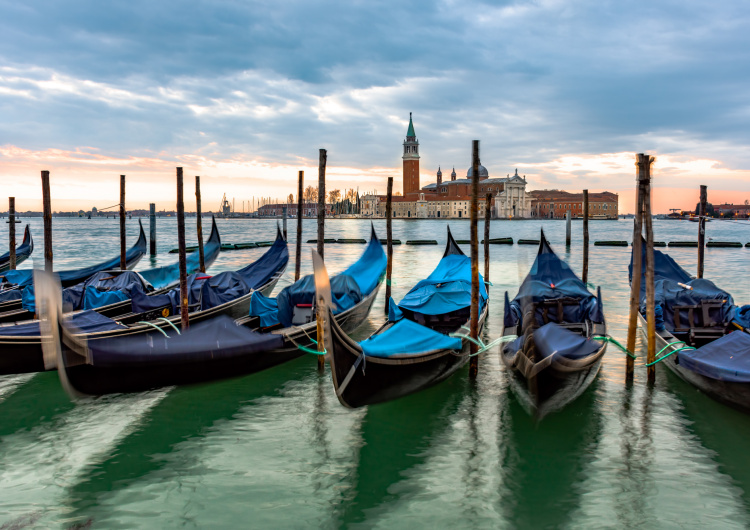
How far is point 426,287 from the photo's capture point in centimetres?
626

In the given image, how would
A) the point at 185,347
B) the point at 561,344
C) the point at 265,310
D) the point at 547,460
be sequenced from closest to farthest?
1. the point at 547,460
2. the point at 561,344
3. the point at 185,347
4. the point at 265,310

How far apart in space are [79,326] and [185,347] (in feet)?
4.72

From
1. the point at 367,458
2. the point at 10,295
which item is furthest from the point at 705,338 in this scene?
the point at 10,295

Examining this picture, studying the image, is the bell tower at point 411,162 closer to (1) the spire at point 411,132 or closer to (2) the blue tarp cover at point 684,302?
(1) the spire at point 411,132

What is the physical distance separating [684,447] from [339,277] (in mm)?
A: 4111

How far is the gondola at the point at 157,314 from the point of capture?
4297 mm

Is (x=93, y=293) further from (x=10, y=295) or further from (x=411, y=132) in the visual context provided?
(x=411, y=132)

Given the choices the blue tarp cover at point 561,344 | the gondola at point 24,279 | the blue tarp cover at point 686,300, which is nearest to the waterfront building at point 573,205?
the gondola at point 24,279

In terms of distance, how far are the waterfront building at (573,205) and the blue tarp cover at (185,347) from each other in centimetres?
8537

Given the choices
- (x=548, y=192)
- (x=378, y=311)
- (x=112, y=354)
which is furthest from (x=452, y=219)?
(x=112, y=354)

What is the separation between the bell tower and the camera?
79375 mm

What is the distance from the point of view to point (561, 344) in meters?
3.75

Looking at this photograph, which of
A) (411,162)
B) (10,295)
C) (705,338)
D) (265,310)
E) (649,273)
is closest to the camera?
(649,273)

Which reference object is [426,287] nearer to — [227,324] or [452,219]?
[227,324]
